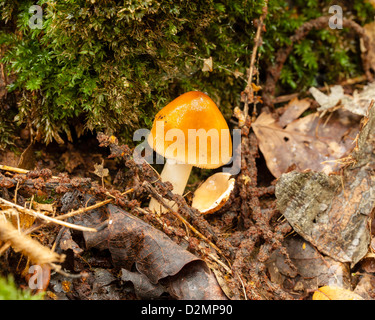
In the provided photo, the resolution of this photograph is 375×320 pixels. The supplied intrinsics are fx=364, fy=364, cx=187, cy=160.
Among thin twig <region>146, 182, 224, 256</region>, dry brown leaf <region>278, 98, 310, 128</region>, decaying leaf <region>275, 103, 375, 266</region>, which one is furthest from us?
dry brown leaf <region>278, 98, 310, 128</region>

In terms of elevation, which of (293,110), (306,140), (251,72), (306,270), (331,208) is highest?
(251,72)

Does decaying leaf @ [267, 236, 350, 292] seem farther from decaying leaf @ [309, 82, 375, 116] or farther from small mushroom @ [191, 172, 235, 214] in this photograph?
decaying leaf @ [309, 82, 375, 116]

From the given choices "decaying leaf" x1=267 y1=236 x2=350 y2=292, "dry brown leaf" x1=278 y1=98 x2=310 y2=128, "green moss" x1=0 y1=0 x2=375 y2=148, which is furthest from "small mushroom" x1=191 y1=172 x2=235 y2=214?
"dry brown leaf" x1=278 y1=98 x2=310 y2=128

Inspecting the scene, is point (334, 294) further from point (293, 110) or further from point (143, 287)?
point (293, 110)

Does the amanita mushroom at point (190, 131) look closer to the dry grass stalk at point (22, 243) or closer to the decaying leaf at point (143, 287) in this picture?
the decaying leaf at point (143, 287)

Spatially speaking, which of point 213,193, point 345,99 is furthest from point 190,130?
point 345,99

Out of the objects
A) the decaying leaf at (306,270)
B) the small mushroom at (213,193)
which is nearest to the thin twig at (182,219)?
the small mushroom at (213,193)

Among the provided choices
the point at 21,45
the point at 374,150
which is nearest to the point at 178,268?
the point at 374,150
